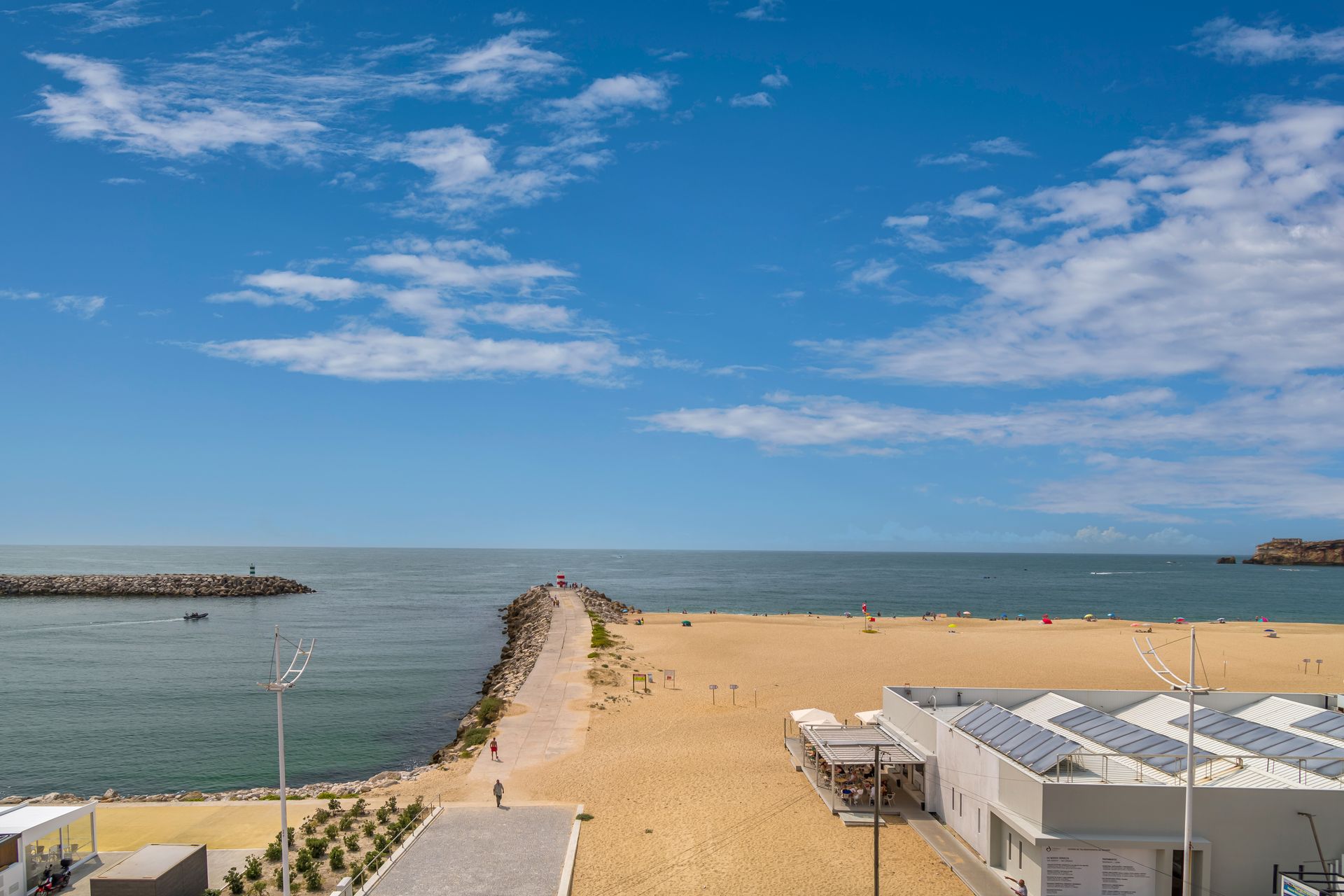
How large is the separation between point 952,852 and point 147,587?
135 meters

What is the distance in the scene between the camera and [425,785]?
29094 millimetres

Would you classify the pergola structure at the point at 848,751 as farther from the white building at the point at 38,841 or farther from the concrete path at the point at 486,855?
the white building at the point at 38,841

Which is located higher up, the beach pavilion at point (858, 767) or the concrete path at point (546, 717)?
the beach pavilion at point (858, 767)

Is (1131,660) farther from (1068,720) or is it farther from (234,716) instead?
(234,716)

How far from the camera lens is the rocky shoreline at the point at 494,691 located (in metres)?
28.9

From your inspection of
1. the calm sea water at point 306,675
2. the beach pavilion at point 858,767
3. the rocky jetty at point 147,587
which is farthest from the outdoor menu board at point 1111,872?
the rocky jetty at point 147,587

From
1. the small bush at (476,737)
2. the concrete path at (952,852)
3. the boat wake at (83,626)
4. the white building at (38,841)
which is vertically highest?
the white building at (38,841)

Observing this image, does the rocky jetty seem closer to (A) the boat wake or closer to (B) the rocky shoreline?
(A) the boat wake

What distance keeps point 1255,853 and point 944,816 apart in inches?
331

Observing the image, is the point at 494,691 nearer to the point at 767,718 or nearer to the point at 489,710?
the point at 489,710

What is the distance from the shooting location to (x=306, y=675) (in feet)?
190

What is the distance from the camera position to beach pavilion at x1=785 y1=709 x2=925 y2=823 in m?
26.3

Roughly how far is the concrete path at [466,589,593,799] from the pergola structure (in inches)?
392

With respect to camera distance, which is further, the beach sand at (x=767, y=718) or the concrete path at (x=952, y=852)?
the beach sand at (x=767, y=718)
